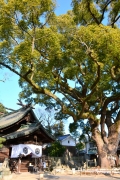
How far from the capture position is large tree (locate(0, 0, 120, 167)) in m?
12.5

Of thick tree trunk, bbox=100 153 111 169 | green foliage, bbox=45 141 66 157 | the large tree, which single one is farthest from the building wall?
thick tree trunk, bbox=100 153 111 169

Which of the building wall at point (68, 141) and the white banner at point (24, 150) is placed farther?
the building wall at point (68, 141)

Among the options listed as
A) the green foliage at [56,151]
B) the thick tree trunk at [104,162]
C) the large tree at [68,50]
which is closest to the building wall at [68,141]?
the green foliage at [56,151]

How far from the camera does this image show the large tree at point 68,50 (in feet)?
40.9

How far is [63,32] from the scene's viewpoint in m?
16.7

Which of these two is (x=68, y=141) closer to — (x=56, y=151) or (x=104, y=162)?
(x=56, y=151)

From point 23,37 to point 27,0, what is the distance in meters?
3.62

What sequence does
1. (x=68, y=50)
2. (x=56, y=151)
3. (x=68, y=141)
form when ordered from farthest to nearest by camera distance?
(x=68, y=141)
(x=56, y=151)
(x=68, y=50)

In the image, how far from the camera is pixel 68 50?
14.5 m

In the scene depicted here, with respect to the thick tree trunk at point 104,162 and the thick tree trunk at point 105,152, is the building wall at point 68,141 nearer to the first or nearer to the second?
the thick tree trunk at point 105,152

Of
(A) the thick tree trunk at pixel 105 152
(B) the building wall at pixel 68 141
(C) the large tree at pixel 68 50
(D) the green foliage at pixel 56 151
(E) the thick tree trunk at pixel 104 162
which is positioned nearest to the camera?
(C) the large tree at pixel 68 50

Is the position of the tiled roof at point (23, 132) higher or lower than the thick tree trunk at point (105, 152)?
higher

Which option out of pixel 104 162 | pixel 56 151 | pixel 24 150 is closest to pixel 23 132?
pixel 24 150

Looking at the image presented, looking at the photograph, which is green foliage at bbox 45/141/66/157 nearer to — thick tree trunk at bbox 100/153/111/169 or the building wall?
thick tree trunk at bbox 100/153/111/169
